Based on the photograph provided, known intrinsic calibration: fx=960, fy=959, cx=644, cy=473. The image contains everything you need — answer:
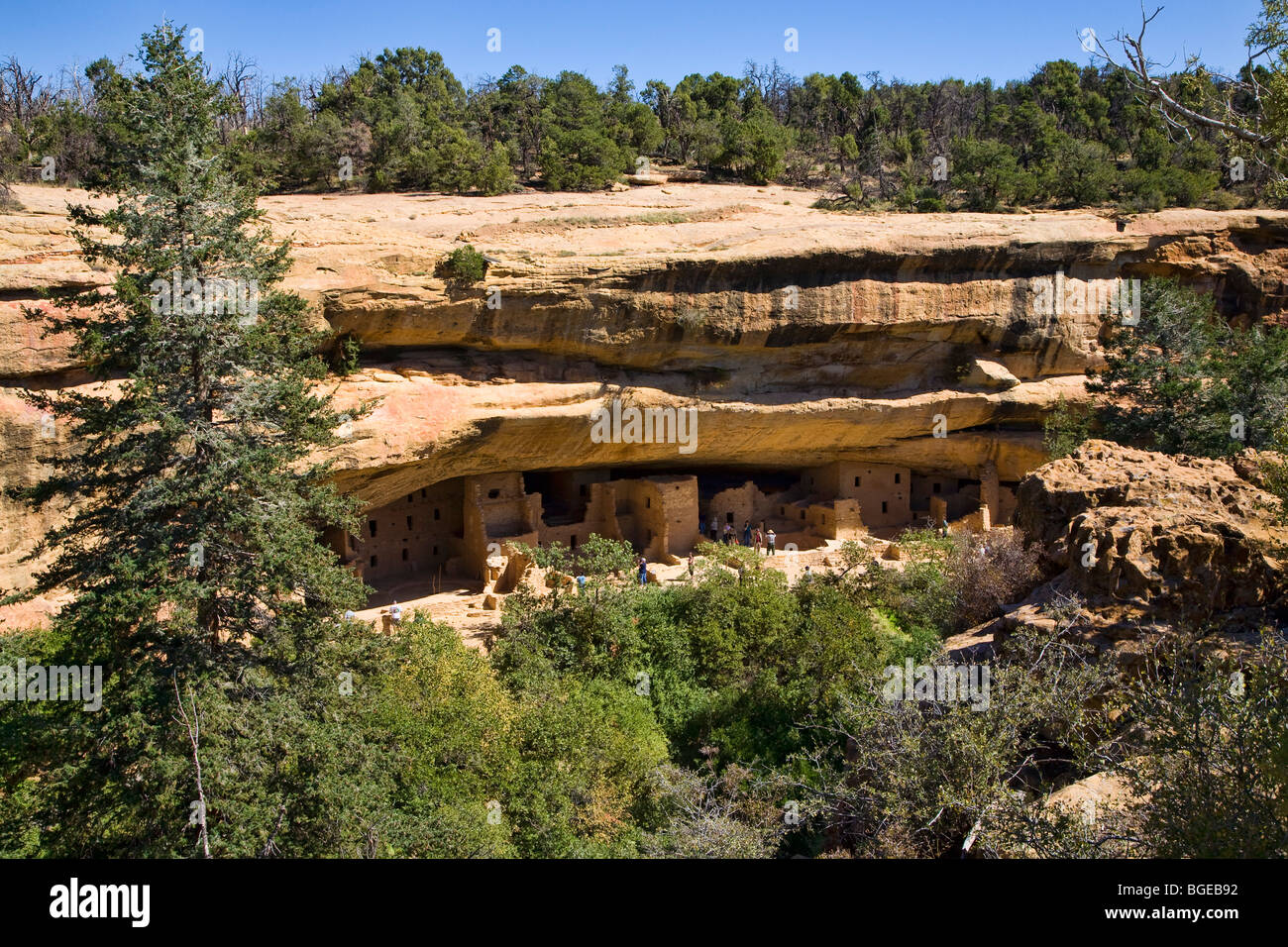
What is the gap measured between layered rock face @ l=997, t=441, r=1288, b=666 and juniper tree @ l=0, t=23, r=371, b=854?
7142mm

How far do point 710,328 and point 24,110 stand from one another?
1114 inches

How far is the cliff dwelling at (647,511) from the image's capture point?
17219 mm

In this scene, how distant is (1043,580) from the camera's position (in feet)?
34.2

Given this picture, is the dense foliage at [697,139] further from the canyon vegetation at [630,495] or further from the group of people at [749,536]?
the group of people at [749,536]

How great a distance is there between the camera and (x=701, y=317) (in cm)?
1605

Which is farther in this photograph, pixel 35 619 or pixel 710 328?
pixel 710 328

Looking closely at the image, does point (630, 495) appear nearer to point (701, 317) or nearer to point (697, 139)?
point (701, 317)

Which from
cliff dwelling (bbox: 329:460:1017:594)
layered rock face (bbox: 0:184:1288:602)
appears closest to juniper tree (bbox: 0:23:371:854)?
layered rock face (bbox: 0:184:1288:602)

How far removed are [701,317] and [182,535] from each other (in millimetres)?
9503

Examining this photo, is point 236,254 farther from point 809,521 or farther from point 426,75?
point 426,75

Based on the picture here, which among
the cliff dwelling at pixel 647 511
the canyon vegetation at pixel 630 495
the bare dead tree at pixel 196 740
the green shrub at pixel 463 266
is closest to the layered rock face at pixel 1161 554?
the canyon vegetation at pixel 630 495

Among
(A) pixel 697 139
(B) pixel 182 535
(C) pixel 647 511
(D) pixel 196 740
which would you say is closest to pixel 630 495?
(C) pixel 647 511
